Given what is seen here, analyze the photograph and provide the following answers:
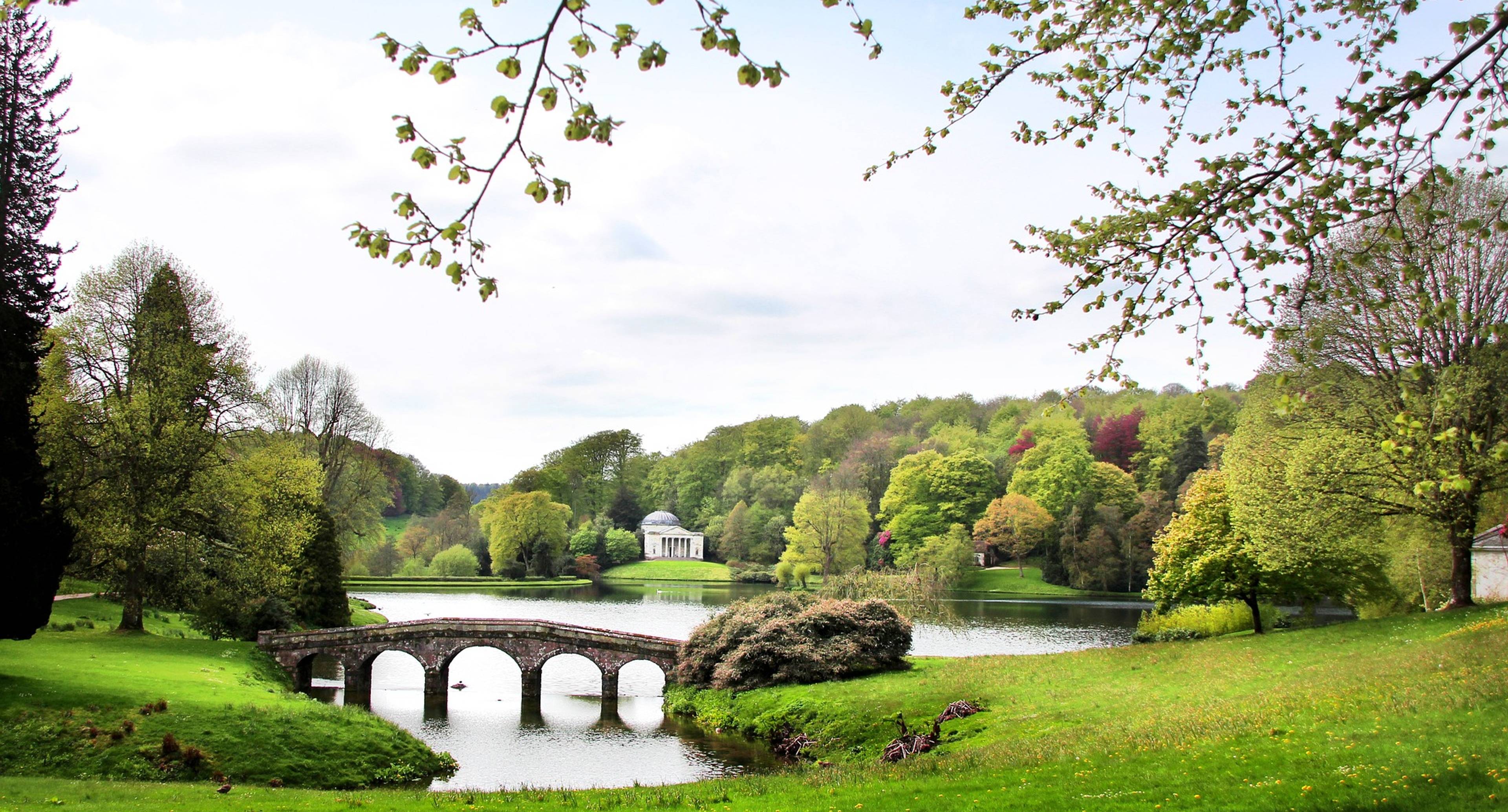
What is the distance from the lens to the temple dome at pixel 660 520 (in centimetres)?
10562

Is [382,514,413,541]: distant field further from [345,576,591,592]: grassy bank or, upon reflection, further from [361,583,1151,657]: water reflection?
[361,583,1151,657]: water reflection

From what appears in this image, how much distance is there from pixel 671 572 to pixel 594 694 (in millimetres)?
57481

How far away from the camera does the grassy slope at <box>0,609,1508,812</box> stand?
10078 millimetres

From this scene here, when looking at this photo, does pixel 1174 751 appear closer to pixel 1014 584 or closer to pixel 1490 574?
pixel 1490 574

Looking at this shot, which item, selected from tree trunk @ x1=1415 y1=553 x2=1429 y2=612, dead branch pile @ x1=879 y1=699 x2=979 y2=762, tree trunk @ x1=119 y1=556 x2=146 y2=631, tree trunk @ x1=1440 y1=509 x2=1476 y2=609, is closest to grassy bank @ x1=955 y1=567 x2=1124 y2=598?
tree trunk @ x1=1415 y1=553 x2=1429 y2=612

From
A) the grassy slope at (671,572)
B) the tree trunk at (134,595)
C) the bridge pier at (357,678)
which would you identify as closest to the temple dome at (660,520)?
the grassy slope at (671,572)

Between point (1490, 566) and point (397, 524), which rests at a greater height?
point (397, 524)

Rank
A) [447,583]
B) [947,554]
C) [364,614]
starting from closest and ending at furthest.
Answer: [364,614] → [947,554] → [447,583]

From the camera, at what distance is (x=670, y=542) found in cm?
10431

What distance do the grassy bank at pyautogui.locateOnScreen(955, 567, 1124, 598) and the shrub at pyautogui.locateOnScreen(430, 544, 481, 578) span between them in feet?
147

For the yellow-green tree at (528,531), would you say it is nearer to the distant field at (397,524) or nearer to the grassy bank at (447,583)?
the grassy bank at (447,583)

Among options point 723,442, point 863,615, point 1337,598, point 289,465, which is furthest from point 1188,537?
point 723,442

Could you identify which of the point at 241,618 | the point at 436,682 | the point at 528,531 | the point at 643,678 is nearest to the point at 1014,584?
the point at 643,678

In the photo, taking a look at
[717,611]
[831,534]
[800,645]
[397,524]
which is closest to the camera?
[800,645]
